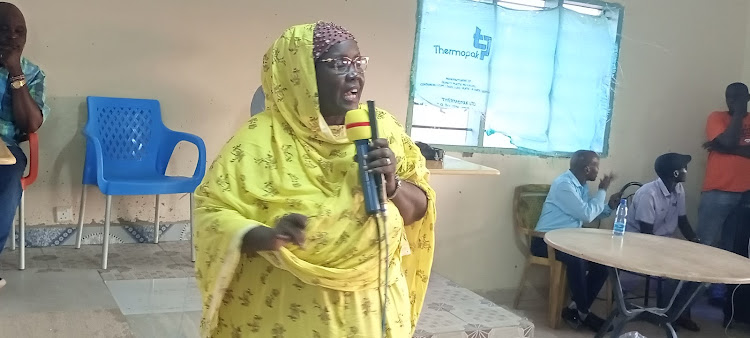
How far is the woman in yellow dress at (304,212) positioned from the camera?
1.25 metres

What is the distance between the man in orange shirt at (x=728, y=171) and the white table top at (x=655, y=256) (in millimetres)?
1813

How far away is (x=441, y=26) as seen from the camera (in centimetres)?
445

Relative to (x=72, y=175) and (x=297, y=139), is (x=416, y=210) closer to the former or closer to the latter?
(x=297, y=139)

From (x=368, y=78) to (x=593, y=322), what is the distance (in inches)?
84.6

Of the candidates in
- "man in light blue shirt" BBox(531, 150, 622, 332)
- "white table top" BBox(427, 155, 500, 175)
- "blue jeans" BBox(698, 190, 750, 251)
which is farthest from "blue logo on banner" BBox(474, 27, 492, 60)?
"blue jeans" BBox(698, 190, 750, 251)

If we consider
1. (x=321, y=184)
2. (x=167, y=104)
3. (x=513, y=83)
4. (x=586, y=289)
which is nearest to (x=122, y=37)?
(x=167, y=104)

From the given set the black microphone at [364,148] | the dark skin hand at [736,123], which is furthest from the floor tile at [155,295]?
the dark skin hand at [736,123]

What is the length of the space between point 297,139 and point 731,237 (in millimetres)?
4558

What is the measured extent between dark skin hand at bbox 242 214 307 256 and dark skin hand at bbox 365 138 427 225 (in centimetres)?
16

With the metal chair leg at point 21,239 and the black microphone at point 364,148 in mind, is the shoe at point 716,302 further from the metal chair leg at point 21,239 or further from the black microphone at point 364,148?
the black microphone at point 364,148

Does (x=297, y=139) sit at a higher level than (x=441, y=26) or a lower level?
lower

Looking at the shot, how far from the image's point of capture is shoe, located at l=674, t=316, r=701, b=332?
4.65 metres

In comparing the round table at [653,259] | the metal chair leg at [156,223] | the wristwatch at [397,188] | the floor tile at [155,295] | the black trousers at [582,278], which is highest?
the wristwatch at [397,188]

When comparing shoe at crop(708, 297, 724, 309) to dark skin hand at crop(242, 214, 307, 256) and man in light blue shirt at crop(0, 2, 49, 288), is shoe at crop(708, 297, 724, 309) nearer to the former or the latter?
man in light blue shirt at crop(0, 2, 49, 288)
